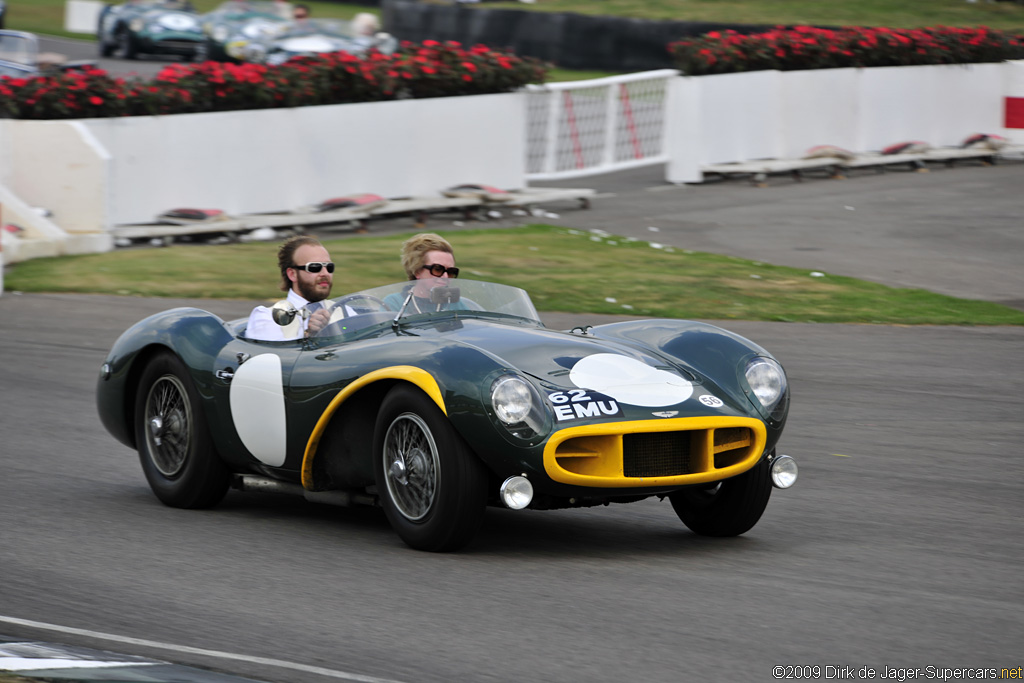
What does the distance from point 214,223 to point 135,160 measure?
107cm

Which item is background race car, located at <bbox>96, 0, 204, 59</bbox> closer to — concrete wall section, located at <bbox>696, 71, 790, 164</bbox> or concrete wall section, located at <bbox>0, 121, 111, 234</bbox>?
concrete wall section, located at <bbox>696, 71, 790, 164</bbox>

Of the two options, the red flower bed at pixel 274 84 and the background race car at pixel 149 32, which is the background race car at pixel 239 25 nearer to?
the background race car at pixel 149 32

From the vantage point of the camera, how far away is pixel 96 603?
479cm

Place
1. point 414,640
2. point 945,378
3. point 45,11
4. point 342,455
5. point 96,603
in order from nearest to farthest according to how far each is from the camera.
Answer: point 414,640, point 96,603, point 342,455, point 945,378, point 45,11

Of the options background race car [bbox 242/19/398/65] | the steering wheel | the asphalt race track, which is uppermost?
background race car [bbox 242/19/398/65]

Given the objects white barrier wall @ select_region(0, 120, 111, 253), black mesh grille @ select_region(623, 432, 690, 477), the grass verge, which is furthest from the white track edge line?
white barrier wall @ select_region(0, 120, 111, 253)

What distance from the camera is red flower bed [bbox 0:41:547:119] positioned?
15047 millimetres

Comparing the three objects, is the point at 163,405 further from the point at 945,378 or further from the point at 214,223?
the point at 214,223

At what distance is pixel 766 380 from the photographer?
553 cm

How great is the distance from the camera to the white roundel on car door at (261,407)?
5.84m

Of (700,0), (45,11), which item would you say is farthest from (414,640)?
(45,11)

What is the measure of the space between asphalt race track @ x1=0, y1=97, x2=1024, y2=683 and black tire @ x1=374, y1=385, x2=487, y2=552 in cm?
12
